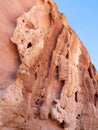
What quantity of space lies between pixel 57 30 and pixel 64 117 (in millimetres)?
2597

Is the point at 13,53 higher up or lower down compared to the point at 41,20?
lower down

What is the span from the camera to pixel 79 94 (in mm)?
7785

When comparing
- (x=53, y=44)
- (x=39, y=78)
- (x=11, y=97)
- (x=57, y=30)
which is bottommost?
(x=11, y=97)

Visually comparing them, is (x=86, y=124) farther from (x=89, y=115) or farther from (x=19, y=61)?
(x=19, y=61)

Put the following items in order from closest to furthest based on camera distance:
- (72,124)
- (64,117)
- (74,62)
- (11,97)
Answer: (11,97) < (64,117) < (72,124) < (74,62)

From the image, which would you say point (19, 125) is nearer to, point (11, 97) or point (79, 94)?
point (11, 97)

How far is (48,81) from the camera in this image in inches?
263

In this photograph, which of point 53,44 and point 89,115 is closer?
point 53,44

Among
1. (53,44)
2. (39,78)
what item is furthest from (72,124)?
(53,44)

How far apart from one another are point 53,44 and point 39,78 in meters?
1.28

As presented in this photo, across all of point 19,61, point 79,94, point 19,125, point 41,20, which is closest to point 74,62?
point 79,94

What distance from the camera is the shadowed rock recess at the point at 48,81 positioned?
5672mm

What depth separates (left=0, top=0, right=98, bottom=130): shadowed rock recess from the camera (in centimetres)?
567

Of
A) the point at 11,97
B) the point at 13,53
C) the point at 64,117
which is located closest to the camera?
the point at 11,97
